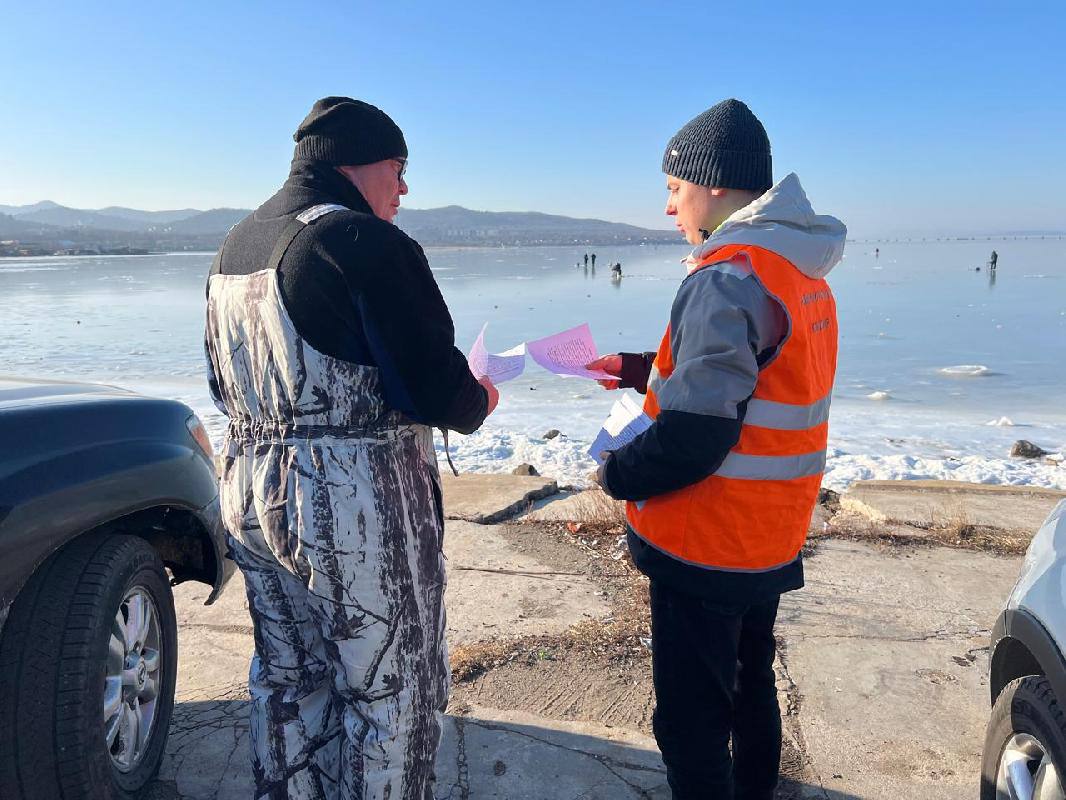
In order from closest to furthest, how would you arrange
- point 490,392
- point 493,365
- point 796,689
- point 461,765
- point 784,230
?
point 784,230 → point 490,392 → point 493,365 → point 461,765 → point 796,689

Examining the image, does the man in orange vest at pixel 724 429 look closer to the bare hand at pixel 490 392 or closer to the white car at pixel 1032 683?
the bare hand at pixel 490 392

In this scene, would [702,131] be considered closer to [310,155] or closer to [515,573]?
[310,155]

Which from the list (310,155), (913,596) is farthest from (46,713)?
(913,596)

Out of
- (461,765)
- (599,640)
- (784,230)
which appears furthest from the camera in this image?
(599,640)

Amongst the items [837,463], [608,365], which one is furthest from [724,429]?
[837,463]

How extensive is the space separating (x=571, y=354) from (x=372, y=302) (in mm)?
966

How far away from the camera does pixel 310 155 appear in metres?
2.04

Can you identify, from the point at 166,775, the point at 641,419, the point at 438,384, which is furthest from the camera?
the point at 166,775

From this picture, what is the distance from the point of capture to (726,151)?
212 cm

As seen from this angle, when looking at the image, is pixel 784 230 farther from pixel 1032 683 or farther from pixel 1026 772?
pixel 1026 772

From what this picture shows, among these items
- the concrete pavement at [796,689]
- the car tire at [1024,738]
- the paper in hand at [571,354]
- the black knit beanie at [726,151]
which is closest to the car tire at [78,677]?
the concrete pavement at [796,689]

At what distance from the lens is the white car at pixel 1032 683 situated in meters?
1.87

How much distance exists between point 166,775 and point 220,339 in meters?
1.65

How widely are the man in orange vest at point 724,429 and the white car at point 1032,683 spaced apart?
0.56m
